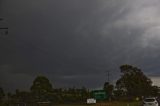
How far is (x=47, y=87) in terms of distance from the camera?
431ft

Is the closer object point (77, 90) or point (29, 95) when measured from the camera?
point (29, 95)

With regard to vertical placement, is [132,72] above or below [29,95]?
above

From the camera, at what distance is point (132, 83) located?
13488 centimetres

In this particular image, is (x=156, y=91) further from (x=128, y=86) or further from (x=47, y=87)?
(x=47, y=87)

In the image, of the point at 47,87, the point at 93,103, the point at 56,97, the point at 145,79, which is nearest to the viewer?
the point at 93,103

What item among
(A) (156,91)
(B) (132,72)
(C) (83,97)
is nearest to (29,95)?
(C) (83,97)

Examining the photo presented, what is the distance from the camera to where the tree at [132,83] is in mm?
135000

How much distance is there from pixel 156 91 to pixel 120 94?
757 inches

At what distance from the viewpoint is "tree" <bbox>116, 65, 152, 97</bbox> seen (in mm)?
135000

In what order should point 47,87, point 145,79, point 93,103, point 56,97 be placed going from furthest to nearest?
point 145,79 < point 47,87 < point 56,97 < point 93,103

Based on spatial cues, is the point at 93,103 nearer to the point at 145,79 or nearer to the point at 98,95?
the point at 98,95

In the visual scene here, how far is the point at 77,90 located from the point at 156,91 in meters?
30.4

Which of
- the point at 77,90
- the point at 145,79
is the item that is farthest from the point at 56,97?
the point at 145,79

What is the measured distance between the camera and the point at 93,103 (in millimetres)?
87938
